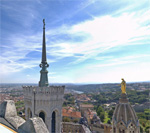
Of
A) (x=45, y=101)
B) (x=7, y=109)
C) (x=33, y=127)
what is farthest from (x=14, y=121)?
(x=45, y=101)

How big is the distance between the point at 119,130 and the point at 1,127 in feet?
37.3

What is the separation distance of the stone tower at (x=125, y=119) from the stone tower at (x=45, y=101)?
4931 millimetres

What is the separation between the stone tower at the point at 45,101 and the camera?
9789 millimetres

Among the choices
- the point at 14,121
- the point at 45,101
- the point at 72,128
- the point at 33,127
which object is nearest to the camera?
the point at 33,127

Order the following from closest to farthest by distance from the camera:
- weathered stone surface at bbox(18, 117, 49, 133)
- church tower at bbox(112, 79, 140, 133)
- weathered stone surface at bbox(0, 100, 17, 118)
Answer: weathered stone surface at bbox(18, 117, 49, 133) → weathered stone surface at bbox(0, 100, 17, 118) → church tower at bbox(112, 79, 140, 133)

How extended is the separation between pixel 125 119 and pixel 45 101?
6592 mm

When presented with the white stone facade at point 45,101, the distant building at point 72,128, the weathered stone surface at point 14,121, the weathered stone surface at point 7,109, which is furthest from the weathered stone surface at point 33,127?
the distant building at point 72,128

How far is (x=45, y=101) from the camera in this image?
388 inches

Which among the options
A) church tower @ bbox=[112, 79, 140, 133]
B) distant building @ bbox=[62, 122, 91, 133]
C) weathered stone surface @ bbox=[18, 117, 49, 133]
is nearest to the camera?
weathered stone surface @ bbox=[18, 117, 49, 133]

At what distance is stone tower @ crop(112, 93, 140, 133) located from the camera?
1136cm

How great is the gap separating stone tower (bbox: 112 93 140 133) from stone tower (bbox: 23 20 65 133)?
4931 mm

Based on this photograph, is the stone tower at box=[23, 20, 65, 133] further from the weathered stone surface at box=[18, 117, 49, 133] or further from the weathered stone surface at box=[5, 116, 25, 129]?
the weathered stone surface at box=[18, 117, 49, 133]

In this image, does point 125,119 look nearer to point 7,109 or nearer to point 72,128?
point 7,109

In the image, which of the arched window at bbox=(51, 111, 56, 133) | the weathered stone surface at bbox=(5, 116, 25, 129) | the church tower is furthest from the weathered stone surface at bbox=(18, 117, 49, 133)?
the church tower
